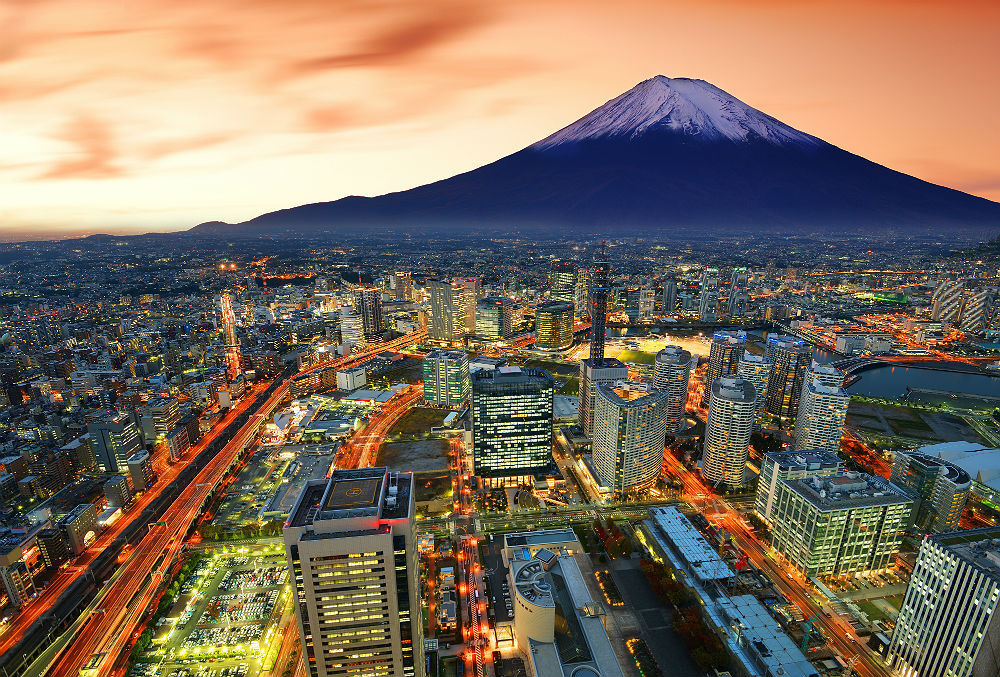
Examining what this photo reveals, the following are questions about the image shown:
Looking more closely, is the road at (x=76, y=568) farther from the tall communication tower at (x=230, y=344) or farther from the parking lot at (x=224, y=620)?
the tall communication tower at (x=230, y=344)

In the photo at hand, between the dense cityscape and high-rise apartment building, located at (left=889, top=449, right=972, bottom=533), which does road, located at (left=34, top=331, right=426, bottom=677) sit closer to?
the dense cityscape

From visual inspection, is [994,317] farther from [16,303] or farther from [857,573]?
[16,303]

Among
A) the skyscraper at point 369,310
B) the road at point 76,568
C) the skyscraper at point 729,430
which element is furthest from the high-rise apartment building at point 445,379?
the skyscraper at point 369,310

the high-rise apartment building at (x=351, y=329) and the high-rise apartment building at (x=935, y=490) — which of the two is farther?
the high-rise apartment building at (x=351, y=329)

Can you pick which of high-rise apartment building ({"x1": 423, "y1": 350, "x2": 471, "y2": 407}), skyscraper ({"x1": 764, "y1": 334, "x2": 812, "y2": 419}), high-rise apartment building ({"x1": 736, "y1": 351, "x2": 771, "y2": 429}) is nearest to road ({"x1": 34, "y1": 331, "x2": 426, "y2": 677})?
high-rise apartment building ({"x1": 423, "y1": 350, "x2": 471, "y2": 407})

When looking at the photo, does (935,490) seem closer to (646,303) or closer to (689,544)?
(689,544)

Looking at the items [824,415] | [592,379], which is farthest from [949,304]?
[592,379]
